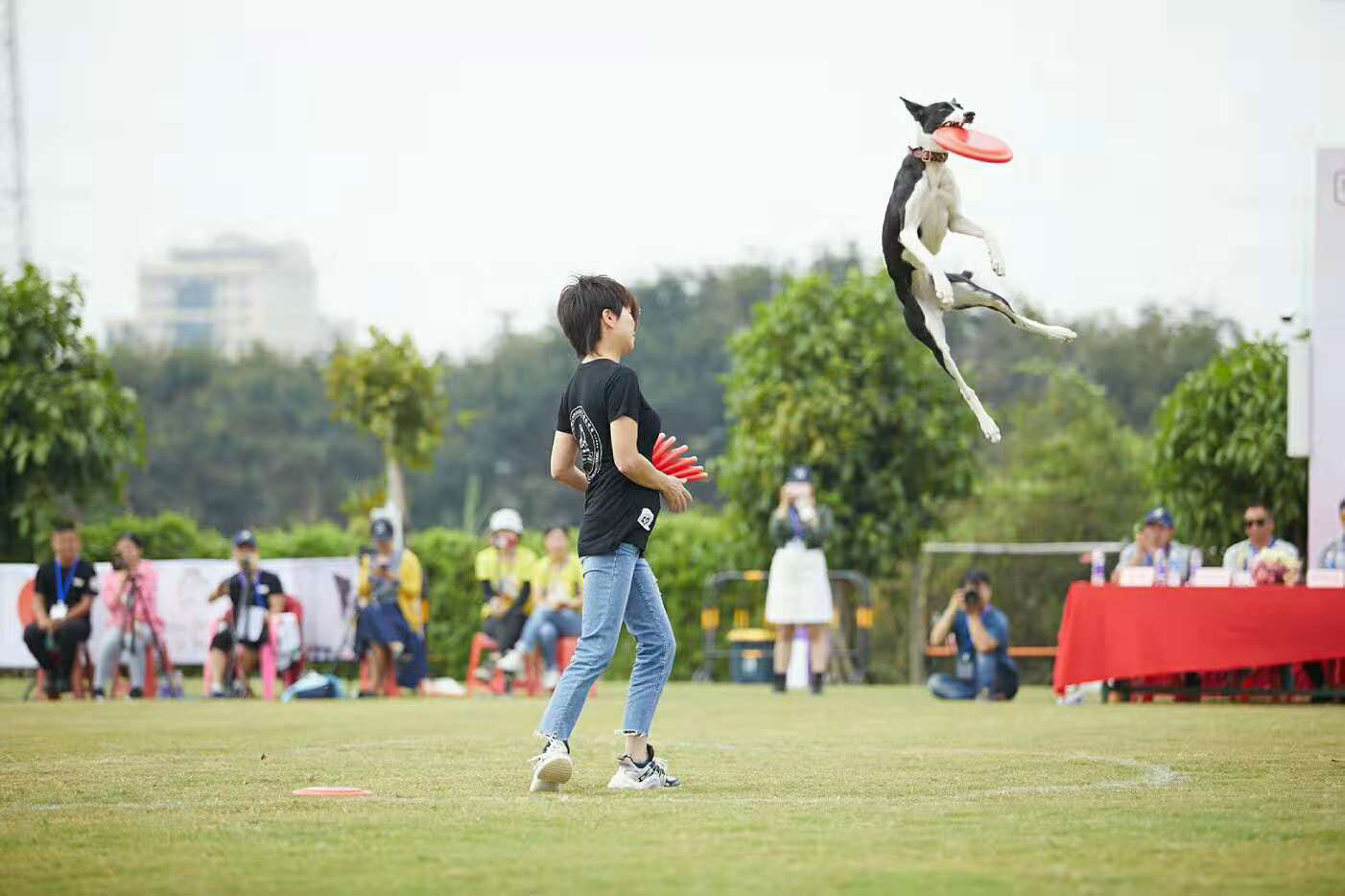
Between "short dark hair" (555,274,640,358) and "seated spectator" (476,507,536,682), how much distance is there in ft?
39.5

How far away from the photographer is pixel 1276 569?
15867 mm

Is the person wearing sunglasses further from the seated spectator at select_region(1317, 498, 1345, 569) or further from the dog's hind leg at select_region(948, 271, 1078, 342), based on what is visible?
the dog's hind leg at select_region(948, 271, 1078, 342)

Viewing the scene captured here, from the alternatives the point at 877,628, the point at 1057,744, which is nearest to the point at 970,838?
the point at 1057,744

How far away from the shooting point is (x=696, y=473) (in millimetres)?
7508

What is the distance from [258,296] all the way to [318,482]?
12428cm

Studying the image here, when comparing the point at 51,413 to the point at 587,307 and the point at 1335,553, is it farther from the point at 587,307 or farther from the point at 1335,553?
the point at 587,307

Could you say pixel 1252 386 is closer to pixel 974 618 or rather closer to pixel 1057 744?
pixel 974 618

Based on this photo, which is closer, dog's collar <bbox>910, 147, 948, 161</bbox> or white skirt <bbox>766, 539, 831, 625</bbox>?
dog's collar <bbox>910, 147, 948, 161</bbox>

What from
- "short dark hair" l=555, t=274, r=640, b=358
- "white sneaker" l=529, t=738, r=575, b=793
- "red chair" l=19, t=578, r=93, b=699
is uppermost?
"short dark hair" l=555, t=274, r=640, b=358

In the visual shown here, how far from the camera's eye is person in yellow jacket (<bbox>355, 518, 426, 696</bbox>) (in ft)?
61.4

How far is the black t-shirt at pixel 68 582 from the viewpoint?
1861 centimetres

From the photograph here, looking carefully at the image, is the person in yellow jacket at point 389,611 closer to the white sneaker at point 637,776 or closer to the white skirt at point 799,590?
the white skirt at point 799,590

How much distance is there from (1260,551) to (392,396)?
10.8 m

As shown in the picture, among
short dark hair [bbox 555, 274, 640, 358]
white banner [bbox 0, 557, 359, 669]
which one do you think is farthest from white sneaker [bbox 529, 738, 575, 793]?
white banner [bbox 0, 557, 359, 669]
